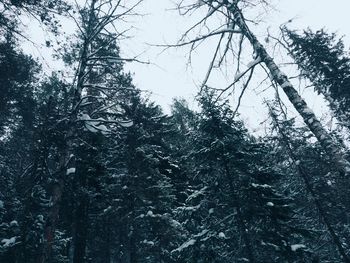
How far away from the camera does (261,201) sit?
14.3 metres

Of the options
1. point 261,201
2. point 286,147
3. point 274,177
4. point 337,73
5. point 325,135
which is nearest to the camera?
point 325,135

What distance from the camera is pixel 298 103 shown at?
20.5 feet

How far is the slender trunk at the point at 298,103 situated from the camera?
5.54m

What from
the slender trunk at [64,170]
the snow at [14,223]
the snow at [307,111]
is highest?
the snow at [14,223]

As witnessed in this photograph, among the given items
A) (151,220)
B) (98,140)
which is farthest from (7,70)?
(151,220)

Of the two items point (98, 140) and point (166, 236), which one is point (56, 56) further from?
point (166, 236)

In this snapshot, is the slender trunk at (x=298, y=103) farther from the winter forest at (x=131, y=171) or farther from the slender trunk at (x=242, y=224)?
the slender trunk at (x=242, y=224)

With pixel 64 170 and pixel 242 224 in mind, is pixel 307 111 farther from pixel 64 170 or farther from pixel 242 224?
pixel 242 224

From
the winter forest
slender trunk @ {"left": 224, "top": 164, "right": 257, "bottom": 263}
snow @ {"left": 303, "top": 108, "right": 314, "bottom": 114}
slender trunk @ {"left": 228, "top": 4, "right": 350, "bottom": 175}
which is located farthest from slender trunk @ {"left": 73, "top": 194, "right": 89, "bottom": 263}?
snow @ {"left": 303, "top": 108, "right": 314, "bottom": 114}

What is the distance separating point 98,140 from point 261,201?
10.0 meters

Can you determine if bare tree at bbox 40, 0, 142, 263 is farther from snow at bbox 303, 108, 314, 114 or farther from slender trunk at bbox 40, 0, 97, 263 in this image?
snow at bbox 303, 108, 314, 114

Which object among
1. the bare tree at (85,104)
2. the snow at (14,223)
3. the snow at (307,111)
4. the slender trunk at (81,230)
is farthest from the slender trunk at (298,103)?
the snow at (14,223)

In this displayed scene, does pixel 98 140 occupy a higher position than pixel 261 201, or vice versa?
pixel 98 140

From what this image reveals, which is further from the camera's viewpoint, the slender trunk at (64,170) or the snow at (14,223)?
the snow at (14,223)
